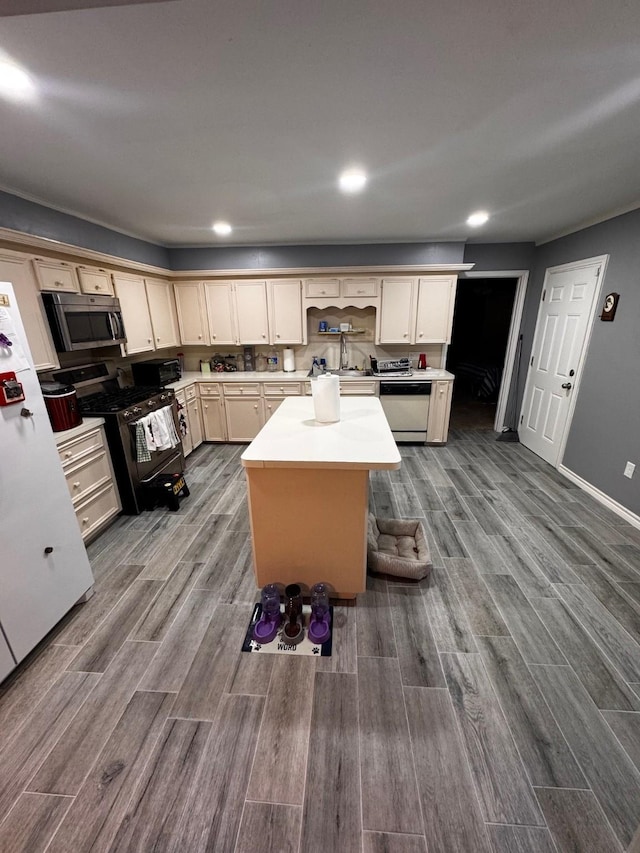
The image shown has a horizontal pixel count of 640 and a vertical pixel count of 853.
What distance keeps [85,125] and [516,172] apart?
2.42 meters

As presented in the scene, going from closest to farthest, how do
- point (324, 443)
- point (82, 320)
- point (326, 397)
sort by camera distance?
point (324, 443) → point (326, 397) → point (82, 320)

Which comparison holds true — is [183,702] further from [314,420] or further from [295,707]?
[314,420]

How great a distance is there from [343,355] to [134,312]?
8.36 feet

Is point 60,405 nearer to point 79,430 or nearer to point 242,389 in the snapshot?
point 79,430

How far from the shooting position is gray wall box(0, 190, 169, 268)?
229cm

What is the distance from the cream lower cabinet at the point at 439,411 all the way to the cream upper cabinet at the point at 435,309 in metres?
0.62

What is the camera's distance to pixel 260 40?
3.48 feet

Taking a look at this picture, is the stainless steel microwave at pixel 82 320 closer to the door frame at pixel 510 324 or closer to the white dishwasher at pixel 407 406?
the white dishwasher at pixel 407 406

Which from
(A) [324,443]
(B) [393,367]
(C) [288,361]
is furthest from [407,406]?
(A) [324,443]

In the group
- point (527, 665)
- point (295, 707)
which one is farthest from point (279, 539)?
point (527, 665)

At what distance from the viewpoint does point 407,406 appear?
162 inches

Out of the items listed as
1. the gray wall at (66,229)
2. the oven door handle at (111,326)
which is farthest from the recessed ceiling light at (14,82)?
the oven door handle at (111,326)

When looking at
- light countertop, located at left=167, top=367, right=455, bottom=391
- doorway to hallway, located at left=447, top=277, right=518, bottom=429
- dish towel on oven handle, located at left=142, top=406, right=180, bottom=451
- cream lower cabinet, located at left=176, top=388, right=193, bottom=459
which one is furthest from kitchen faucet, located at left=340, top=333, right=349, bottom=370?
dish towel on oven handle, located at left=142, top=406, right=180, bottom=451

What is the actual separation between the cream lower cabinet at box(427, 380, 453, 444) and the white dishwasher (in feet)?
0.18
